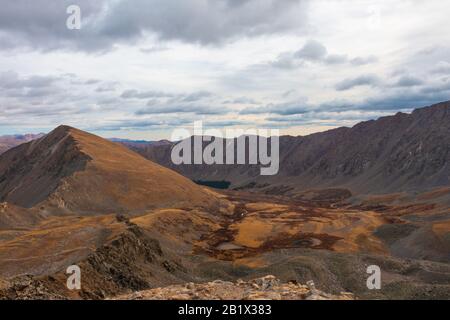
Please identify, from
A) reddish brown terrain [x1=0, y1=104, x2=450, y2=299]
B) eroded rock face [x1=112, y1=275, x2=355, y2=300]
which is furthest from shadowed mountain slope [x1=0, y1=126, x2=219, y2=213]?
eroded rock face [x1=112, y1=275, x2=355, y2=300]

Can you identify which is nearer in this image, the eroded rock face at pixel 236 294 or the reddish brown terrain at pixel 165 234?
the eroded rock face at pixel 236 294

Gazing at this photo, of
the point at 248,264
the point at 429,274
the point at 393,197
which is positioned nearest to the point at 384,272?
the point at 429,274

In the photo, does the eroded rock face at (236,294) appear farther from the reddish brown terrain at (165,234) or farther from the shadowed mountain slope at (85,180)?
the shadowed mountain slope at (85,180)

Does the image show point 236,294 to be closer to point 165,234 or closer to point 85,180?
point 165,234

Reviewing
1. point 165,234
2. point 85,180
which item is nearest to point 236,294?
point 165,234

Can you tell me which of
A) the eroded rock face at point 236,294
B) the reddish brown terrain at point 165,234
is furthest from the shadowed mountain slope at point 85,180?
the eroded rock face at point 236,294

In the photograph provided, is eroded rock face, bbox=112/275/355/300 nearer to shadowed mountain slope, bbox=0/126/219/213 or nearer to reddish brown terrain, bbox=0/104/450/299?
reddish brown terrain, bbox=0/104/450/299
